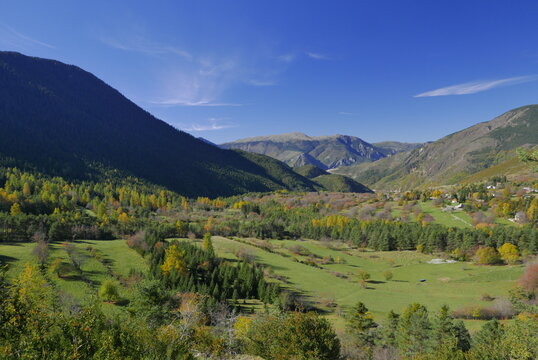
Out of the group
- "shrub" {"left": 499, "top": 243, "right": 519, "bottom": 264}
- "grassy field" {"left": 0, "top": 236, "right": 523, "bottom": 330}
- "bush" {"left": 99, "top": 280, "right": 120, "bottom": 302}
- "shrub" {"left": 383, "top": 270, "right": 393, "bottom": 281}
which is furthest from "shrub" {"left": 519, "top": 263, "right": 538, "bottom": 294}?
"bush" {"left": 99, "top": 280, "right": 120, "bottom": 302}

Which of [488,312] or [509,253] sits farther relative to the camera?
[509,253]

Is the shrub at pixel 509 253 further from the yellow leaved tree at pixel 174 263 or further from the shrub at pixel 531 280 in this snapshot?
the yellow leaved tree at pixel 174 263

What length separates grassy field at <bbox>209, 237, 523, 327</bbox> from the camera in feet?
256

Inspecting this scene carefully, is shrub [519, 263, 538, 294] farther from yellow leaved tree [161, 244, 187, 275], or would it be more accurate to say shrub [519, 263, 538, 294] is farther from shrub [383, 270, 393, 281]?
yellow leaved tree [161, 244, 187, 275]

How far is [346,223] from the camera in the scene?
7554 inches

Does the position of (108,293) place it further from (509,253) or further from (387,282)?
(509,253)

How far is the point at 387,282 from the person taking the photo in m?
101

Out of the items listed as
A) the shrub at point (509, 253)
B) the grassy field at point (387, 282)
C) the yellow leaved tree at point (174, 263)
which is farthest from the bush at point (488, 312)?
the yellow leaved tree at point (174, 263)

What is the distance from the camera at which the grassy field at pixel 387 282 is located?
7812 cm


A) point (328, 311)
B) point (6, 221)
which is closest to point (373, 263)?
point (328, 311)

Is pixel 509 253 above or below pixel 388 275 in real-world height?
above

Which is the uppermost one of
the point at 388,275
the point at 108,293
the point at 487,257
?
the point at 108,293

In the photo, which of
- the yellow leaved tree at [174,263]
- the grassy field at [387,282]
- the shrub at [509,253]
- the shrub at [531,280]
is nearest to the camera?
the yellow leaved tree at [174,263]

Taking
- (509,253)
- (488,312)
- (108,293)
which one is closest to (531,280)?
(488,312)
